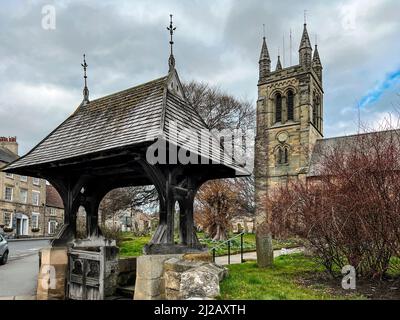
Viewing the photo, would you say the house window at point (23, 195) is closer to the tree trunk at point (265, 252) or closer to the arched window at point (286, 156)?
the arched window at point (286, 156)

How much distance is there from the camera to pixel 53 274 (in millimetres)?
7711

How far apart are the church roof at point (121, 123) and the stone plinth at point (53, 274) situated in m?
2.03

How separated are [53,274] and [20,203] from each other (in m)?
34.4

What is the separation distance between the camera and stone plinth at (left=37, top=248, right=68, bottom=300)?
7.69 metres

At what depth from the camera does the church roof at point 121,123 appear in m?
6.43

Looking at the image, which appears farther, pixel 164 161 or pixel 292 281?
pixel 292 281

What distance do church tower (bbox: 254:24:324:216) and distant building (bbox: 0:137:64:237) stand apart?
2571 centimetres

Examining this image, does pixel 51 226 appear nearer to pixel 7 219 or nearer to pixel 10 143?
pixel 7 219

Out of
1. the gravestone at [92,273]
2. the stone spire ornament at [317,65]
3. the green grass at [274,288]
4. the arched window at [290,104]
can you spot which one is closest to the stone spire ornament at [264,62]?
the arched window at [290,104]

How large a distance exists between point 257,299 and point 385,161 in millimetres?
3443

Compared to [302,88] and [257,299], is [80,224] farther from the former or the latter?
[302,88]

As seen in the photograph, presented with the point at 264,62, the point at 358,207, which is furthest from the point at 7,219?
the point at 358,207

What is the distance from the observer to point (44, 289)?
7785 millimetres
